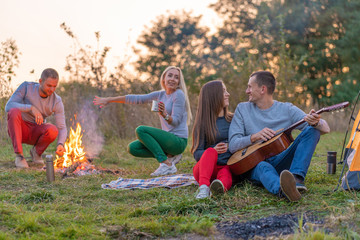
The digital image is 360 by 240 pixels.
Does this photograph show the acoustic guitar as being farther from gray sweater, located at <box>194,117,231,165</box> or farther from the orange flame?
the orange flame

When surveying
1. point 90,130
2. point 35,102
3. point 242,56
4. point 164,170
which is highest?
point 242,56

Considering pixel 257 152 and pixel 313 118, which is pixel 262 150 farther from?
pixel 313 118

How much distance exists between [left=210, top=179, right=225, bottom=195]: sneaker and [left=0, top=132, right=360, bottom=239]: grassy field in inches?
3.5

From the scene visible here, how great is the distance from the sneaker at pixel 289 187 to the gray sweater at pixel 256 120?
2.46 feet

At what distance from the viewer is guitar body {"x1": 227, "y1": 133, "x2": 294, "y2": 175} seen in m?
3.84

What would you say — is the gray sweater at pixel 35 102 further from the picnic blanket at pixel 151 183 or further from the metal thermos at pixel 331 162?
the metal thermos at pixel 331 162

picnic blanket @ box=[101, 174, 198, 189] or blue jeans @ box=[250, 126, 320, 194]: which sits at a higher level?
blue jeans @ box=[250, 126, 320, 194]

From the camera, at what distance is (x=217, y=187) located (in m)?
3.76

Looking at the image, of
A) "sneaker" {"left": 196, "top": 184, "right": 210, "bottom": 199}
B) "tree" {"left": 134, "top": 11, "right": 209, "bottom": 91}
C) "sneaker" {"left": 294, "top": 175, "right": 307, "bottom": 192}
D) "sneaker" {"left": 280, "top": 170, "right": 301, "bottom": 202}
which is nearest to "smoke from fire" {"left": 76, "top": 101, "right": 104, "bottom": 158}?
"sneaker" {"left": 196, "top": 184, "right": 210, "bottom": 199}

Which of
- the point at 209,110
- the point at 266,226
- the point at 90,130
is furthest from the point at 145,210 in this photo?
the point at 90,130

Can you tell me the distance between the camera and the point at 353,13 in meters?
21.3

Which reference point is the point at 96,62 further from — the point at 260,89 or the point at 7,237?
the point at 7,237

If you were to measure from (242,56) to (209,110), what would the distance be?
45.1 feet

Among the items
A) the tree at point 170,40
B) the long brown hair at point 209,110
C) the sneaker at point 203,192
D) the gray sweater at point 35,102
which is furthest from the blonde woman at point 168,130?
the tree at point 170,40
